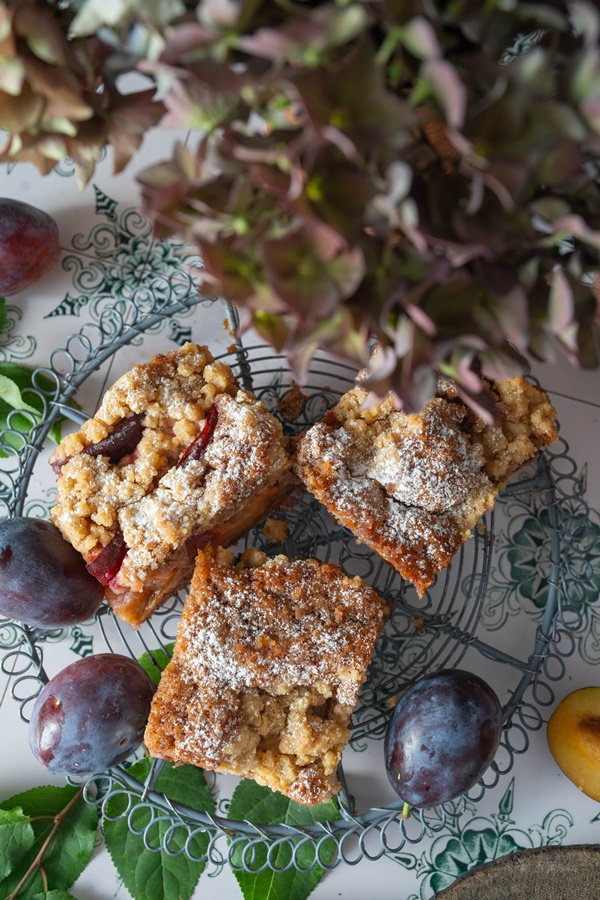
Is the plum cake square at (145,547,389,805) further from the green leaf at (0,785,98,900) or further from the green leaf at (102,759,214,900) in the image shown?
the green leaf at (0,785,98,900)

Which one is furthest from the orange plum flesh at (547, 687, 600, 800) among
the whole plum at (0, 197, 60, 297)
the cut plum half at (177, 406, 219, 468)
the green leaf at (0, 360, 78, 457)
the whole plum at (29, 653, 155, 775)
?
the whole plum at (0, 197, 60, 297)

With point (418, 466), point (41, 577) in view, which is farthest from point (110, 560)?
point (418, 466)

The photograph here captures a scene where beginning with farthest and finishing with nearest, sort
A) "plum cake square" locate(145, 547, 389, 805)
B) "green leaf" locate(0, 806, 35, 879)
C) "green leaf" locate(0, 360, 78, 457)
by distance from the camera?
"green leaf" locate(0, 360, 78, 457)
"green leaf" locate(0, 806, 35, 879)
"plum cake square" locate(145, 547, 389, 805)

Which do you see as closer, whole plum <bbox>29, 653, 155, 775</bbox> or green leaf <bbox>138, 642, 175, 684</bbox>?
whole plum <bbox>29, 653, 155, 775</bbox>

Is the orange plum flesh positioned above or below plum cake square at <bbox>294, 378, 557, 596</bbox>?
below

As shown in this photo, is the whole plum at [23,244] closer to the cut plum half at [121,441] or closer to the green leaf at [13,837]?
the cut plum half at [121,441]

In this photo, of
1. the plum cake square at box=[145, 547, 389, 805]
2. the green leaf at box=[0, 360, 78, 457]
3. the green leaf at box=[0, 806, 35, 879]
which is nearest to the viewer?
the plum cake square at box=[145, 547, 389, 805]
